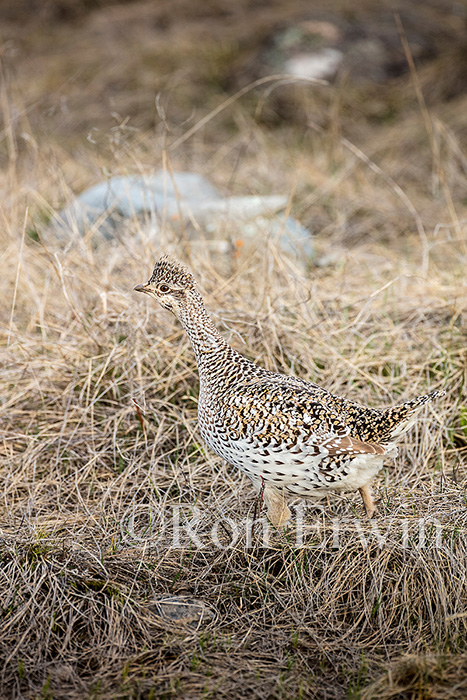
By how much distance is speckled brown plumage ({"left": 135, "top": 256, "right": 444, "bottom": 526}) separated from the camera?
2.73 m

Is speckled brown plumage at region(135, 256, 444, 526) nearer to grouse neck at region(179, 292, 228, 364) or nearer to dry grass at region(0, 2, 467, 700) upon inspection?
grouse neck at region(179, 292, 228, 364)

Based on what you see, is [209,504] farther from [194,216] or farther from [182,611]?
[194,216]

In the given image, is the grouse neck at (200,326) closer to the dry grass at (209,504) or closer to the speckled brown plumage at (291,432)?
the speckled brown plumage at (291,432)

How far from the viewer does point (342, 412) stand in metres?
2.88

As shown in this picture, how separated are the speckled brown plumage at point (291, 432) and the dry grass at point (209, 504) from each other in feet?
1.02

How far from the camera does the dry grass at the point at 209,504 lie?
2498 millimetres

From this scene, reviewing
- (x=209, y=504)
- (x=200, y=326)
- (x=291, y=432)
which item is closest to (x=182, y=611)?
(x=209, y=504)

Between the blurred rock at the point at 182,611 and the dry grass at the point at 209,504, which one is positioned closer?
the dry grass at the point at 209,504

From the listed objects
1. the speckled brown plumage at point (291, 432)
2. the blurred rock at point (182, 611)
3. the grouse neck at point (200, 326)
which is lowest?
the blurred rock at point (182, 611)

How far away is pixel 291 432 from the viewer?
8.98 feet

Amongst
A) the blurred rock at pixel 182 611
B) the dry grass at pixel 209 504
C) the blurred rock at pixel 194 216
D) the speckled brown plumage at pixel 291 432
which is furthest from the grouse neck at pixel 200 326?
the blurred rock at pixel 194 216

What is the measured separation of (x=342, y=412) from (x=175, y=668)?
117 cm

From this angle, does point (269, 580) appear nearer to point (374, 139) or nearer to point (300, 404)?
point (300, 404)

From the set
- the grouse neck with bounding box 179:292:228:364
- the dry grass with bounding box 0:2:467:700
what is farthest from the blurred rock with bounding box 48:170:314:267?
the grouse neck with bounding box 179:292:228:364
